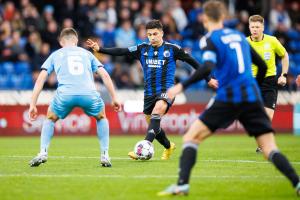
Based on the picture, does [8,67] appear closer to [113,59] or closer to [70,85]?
[113,59]

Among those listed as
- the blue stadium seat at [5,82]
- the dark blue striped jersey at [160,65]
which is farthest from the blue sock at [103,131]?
the blue stadium seat at [5,82]

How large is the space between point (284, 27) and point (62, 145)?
40.2 feet

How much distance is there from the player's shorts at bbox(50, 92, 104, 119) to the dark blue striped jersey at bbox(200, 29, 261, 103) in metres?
3.09

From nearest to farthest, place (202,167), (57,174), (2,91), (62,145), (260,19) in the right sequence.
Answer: (57,174) → (202,167) → (260,19) → (62,145) → (2,91)

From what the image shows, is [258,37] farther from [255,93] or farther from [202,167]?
[255,93]

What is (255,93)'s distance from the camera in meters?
8.74


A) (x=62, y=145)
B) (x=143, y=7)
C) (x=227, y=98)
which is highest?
(x=143, y=7)

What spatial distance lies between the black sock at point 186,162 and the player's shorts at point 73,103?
3062 millimetres

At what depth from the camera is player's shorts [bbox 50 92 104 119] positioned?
11172 millimetres

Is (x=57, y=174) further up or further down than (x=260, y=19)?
further down

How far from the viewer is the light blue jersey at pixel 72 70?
36.8 ft

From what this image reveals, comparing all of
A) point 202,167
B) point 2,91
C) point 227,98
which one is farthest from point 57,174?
point 2,91

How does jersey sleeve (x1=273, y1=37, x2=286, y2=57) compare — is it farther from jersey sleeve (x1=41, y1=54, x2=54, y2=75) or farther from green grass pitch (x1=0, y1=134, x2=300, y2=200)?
jersey sleeve (x1=41, y1=54, x2=54, y2=75)

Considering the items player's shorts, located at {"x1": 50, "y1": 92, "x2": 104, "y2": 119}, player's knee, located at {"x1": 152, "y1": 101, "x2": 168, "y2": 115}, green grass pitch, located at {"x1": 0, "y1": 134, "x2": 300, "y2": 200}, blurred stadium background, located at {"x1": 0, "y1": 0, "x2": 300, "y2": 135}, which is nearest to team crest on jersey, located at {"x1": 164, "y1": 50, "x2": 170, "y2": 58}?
player's knee, located at {"x1": 152, "y1": 101, "x2": 168, "y2": 115}
